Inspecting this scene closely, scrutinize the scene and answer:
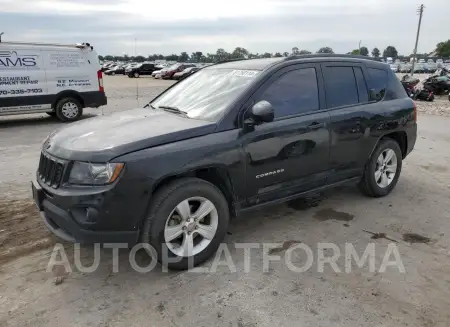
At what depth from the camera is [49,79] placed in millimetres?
10844

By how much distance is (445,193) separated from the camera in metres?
5.34

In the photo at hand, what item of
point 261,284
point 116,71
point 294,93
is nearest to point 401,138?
point 294,93

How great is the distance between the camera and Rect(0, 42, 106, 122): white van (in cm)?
1025

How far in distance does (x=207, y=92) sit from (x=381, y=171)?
8.37 feet

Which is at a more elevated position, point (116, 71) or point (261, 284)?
point (116, 71)

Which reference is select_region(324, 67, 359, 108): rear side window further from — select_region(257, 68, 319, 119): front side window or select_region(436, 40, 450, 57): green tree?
select_region(436, 40, 450, 57): green tree

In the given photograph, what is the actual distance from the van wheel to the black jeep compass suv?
7651 millimetres

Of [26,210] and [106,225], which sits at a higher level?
[106,225]

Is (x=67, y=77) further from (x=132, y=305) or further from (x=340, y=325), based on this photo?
(x=340, y=325)

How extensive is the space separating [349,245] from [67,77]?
9764mm

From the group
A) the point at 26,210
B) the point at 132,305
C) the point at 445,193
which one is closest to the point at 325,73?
the point at 445,193

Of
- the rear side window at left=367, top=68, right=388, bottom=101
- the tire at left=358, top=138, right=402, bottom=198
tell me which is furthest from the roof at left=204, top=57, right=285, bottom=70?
the tire at left=358, top=138, right=402, bottom=198

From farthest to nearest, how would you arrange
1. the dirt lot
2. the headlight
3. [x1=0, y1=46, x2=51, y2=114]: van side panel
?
[x1=0, y1=46, x2=51, y2=114]: van side panel
the headlight
the dirt lot

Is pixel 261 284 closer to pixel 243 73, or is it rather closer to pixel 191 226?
pixel 191 226
